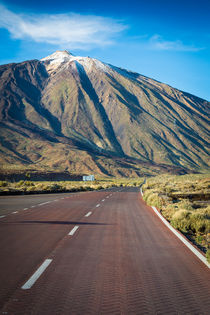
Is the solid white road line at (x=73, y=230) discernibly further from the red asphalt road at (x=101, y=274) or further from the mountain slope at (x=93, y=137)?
the mountain slope at (x=93, y=137)

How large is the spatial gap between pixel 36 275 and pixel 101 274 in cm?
108

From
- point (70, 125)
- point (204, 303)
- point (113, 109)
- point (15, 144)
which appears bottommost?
point (204, 303)

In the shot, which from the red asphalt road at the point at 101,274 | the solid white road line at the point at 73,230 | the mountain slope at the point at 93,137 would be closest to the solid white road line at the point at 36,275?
the red asphalt road at the point at 101,274

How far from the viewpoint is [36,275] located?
18.8ft

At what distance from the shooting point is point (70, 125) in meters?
173

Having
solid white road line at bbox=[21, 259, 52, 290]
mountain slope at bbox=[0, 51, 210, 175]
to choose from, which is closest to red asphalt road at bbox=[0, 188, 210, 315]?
solid white road line at bbox=[21, 259, 52, 290]

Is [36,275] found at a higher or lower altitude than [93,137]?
lower

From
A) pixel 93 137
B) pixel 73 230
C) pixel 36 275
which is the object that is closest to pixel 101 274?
pixel 36 275

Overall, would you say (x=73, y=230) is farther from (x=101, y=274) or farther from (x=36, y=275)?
(x=36, y=275)

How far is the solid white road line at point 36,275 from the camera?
517 cm

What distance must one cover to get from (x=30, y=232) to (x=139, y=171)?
12485cm

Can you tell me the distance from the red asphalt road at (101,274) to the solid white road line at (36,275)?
2.8 inches

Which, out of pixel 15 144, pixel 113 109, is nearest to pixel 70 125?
pixel 113 109

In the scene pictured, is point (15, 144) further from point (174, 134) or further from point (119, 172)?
point (174, 134)
